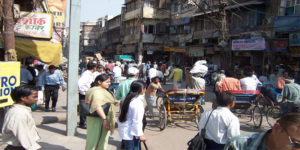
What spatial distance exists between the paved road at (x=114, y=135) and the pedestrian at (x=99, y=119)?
1.33 metres

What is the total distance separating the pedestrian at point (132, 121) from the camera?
357 centimetres

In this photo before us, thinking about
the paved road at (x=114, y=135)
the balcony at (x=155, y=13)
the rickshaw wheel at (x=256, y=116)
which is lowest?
the paved road at (x=114, y=135)

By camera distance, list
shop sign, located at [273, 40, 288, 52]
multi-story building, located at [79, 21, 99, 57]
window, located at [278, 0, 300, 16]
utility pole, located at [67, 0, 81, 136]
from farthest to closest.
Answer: multi-story building, located at [79, 21, 99, 57]
window, located at [278, 0, 300, 16]
shop sign, located at [273, 40, 288, 52]
utility pole, located at [67, 0, 81, 136]

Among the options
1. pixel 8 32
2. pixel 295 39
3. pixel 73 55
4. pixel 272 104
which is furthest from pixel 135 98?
pixel 295 39

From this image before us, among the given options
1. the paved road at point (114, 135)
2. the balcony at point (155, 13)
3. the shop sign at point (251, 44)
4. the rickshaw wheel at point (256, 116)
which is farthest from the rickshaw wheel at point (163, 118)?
the balcony at point (155, 13)

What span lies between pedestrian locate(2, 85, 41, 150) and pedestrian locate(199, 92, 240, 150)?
6.41 feet

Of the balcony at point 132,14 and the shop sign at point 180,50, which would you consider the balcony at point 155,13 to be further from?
the shop sign at point 180,50

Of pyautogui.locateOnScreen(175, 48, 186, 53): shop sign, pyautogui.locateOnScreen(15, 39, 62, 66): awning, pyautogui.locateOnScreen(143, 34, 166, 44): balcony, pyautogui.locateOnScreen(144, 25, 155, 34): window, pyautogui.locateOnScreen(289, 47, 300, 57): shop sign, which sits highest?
pyautogui.locateOnScreen(144, 25, 155, 34): window

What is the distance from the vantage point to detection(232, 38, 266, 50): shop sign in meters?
17.6

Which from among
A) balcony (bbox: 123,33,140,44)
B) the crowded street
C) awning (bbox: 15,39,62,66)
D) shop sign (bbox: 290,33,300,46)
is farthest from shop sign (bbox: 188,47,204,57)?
awning (bbox: 15,39,62,66)

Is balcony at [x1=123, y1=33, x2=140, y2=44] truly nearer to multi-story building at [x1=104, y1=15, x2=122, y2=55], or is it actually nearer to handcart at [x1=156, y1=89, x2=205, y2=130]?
multi-story building at [x1=104, y1=15, x2=122, y2=55]

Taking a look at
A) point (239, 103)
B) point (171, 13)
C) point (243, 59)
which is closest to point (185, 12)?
point (171, 13)

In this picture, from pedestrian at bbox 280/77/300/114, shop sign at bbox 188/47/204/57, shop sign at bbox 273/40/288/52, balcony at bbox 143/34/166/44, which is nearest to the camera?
pedestrian at bbox 280/77/300/114

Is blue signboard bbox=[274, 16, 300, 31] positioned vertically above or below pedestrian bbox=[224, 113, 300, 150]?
above
